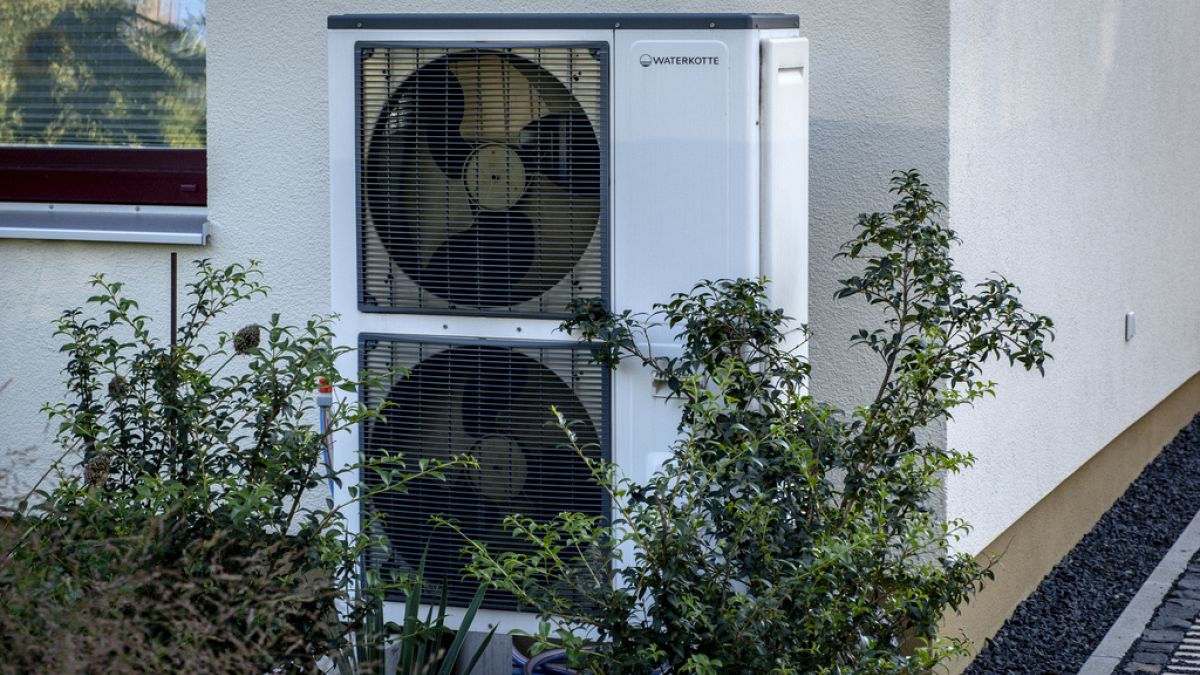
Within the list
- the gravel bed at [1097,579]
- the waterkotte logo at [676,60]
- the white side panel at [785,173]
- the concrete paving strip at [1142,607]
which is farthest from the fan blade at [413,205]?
the concrete paving strip at [1142,607]

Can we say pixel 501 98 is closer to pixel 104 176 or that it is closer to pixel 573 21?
pixel 573 21

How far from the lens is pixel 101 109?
17.1 feet

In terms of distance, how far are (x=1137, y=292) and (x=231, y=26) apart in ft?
14.5

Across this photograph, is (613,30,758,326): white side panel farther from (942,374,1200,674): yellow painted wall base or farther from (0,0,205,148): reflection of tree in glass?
(0,0,205,148): reflection of tree in glass

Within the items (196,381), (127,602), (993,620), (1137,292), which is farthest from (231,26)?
(1137,292)

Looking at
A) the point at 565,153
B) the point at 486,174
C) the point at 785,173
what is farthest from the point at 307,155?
the point at 785,173

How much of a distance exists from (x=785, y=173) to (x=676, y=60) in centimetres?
38

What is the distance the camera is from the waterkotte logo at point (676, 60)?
3.31 meters

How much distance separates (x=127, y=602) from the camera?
2.39 metres

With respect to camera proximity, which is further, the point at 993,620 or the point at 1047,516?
the point at 1047,516

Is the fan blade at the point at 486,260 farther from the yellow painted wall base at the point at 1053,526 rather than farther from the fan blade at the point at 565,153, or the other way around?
the yellow painted wall base at the point at 1053,526

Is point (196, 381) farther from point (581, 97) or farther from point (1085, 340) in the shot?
point (1085, 340)

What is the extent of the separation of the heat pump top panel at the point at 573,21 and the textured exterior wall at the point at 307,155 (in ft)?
2.00

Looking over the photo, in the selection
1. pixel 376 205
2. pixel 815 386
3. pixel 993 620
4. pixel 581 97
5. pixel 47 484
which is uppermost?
pixel 581 97
